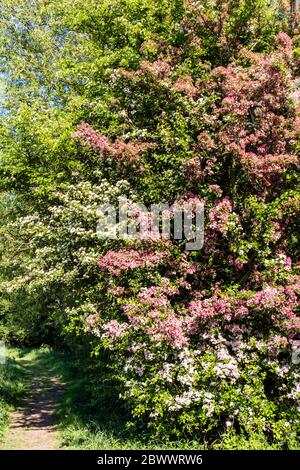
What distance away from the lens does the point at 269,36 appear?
15.5 m

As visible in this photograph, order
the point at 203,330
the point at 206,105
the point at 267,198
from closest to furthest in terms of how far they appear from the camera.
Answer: the point at 203,330 → the point at 267,198 → the point at 206,105

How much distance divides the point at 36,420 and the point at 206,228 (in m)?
10.6

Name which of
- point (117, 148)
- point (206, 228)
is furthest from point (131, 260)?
point (117, 148)

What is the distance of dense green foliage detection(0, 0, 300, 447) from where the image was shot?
32.4 ft

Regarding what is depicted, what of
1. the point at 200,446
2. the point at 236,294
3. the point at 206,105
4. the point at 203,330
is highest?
the point at 206,105

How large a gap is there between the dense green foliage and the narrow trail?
7.11 ft

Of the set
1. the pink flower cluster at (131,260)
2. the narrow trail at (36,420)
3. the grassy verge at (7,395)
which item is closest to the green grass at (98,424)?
the grassy verge at (7,395)

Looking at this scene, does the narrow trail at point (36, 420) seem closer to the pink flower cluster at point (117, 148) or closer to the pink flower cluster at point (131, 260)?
the pink flower cluster at point (131, 260)

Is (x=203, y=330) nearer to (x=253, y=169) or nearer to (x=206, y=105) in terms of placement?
(x=253, y=169)

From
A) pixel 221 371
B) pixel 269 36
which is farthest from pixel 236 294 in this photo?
pixel 269 36

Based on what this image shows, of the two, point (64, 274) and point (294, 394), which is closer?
point (294, 394)

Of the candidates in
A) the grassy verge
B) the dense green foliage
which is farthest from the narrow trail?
the dense green foliage

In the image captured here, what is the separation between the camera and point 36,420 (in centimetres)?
1677

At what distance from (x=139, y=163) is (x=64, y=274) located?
3.69 m
